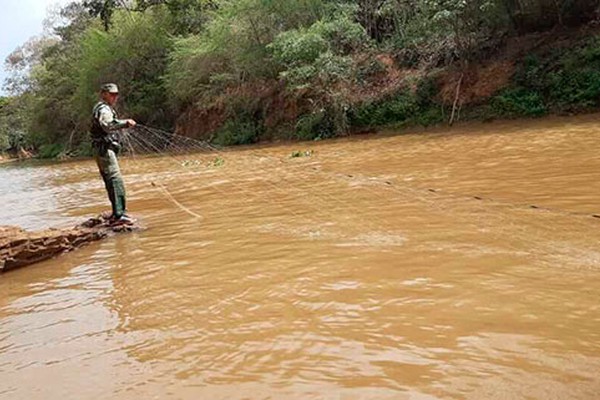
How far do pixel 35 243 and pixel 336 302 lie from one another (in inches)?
144

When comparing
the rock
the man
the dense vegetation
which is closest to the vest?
the man

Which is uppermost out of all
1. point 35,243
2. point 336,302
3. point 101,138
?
point 101,138

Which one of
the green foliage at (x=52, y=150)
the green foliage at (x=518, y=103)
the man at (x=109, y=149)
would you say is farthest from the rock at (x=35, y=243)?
the green foliage at (x=52, y=150)

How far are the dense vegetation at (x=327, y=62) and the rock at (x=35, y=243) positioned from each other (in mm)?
14575

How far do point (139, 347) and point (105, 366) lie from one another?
241mm

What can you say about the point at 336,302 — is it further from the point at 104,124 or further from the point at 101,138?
the point at 101,138

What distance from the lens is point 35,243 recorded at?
586 cm

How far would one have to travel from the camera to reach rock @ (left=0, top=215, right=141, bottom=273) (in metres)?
5.66

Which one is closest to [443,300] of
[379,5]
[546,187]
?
[546,187]

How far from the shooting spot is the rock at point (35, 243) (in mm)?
5656

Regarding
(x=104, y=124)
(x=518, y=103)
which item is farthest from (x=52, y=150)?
(x=104, y=124)

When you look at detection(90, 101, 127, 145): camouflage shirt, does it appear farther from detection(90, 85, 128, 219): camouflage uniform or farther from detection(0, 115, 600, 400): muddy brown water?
detection(0, 115, 600, 400): muddy brown water

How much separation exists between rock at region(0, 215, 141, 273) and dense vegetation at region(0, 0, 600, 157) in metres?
14.6

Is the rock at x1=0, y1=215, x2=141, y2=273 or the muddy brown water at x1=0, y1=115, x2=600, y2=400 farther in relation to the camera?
the rock at x1=0, y1=215, x2=141, y2=273
